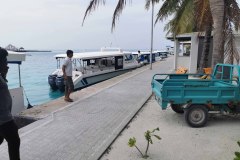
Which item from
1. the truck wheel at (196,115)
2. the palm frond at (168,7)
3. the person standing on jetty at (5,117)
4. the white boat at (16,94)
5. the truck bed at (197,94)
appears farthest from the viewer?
the palm frond at (168,7)

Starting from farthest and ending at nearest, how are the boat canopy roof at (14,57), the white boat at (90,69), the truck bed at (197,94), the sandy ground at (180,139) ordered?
the white boat at (90,69) < the boat canopy roof at (14,57) < the truck bed at (197,94) < the sandy ground at (180,139)

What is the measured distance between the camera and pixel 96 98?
10750 millimetres

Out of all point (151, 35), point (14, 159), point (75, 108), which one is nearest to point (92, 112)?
point (75, 108)

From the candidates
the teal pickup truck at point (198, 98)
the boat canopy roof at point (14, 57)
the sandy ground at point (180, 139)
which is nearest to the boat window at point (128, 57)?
the boat canopy roof at point (14, 57)

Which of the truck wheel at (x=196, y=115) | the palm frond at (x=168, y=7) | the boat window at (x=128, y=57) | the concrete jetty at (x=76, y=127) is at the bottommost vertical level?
the concrete jetty at (x=76, y=127)

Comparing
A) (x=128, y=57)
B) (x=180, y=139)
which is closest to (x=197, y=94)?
(x=180, y=139)

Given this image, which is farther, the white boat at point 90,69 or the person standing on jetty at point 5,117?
the white boat at point 90,69

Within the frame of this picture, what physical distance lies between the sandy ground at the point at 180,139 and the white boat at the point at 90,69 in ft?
39.0

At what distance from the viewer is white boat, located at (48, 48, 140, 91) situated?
62.9 ft

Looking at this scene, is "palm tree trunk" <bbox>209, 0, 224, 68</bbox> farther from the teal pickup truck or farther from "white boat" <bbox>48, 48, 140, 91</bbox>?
"white boat" <bbox>48, 48, 140, 91</bbox>

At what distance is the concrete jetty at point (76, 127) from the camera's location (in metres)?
5.21

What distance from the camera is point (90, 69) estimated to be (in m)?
21.0

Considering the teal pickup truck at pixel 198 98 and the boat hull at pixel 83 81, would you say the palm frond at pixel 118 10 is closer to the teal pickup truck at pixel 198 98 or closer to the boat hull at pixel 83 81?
the teal pickup truck at pixel 198 98

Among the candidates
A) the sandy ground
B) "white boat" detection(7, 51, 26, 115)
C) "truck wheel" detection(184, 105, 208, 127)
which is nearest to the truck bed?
"truck wheel" detection(184, 105, 208, 127)
